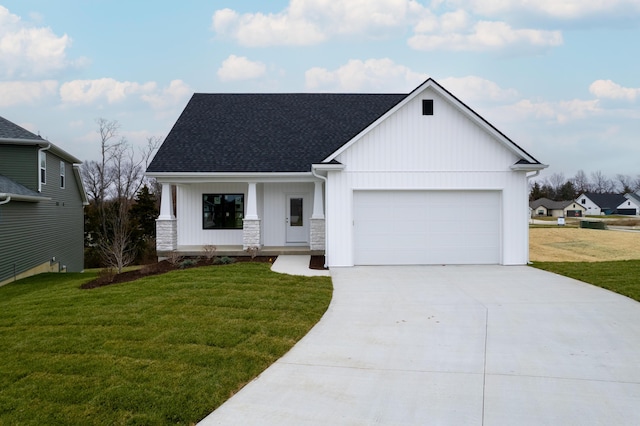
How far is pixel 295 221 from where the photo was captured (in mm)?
16672

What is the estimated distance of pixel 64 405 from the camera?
4.11 metres

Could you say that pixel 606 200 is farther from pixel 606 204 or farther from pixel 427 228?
pixel 427 228

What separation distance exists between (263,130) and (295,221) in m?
3.93

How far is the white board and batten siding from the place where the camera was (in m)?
12.7

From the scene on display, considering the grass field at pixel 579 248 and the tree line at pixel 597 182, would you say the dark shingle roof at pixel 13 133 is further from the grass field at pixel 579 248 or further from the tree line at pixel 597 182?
the tree line at pixel 597 182

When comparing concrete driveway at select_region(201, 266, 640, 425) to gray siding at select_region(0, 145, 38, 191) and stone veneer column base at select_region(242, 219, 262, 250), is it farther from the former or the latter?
gray siding at select_region(0, 145, 38, 191)

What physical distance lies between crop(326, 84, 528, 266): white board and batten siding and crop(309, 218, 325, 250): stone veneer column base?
237 cm

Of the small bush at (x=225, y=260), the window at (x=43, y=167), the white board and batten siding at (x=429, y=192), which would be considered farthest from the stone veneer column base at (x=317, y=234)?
the window at (x=43, y=167)

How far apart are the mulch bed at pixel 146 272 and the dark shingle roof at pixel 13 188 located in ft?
18.0

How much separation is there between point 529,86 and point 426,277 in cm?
1344

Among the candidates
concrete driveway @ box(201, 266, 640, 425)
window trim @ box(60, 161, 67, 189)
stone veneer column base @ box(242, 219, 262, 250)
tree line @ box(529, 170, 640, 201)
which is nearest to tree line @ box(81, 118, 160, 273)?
window trim @ box(60, 161, 67, 189)

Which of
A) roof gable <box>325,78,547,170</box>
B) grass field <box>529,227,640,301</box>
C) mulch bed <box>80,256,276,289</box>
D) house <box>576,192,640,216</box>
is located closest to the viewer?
grass field <box>529,227,640,301</box>

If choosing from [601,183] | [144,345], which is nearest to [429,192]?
[144,345]

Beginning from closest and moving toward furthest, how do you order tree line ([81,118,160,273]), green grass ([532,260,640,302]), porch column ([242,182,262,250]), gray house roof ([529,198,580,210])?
green grass ([532,260,640,302]), porch column ([242,182,262,250]), tree line ([81,118,160,273]), gray house roof ([529,198,580,210])
